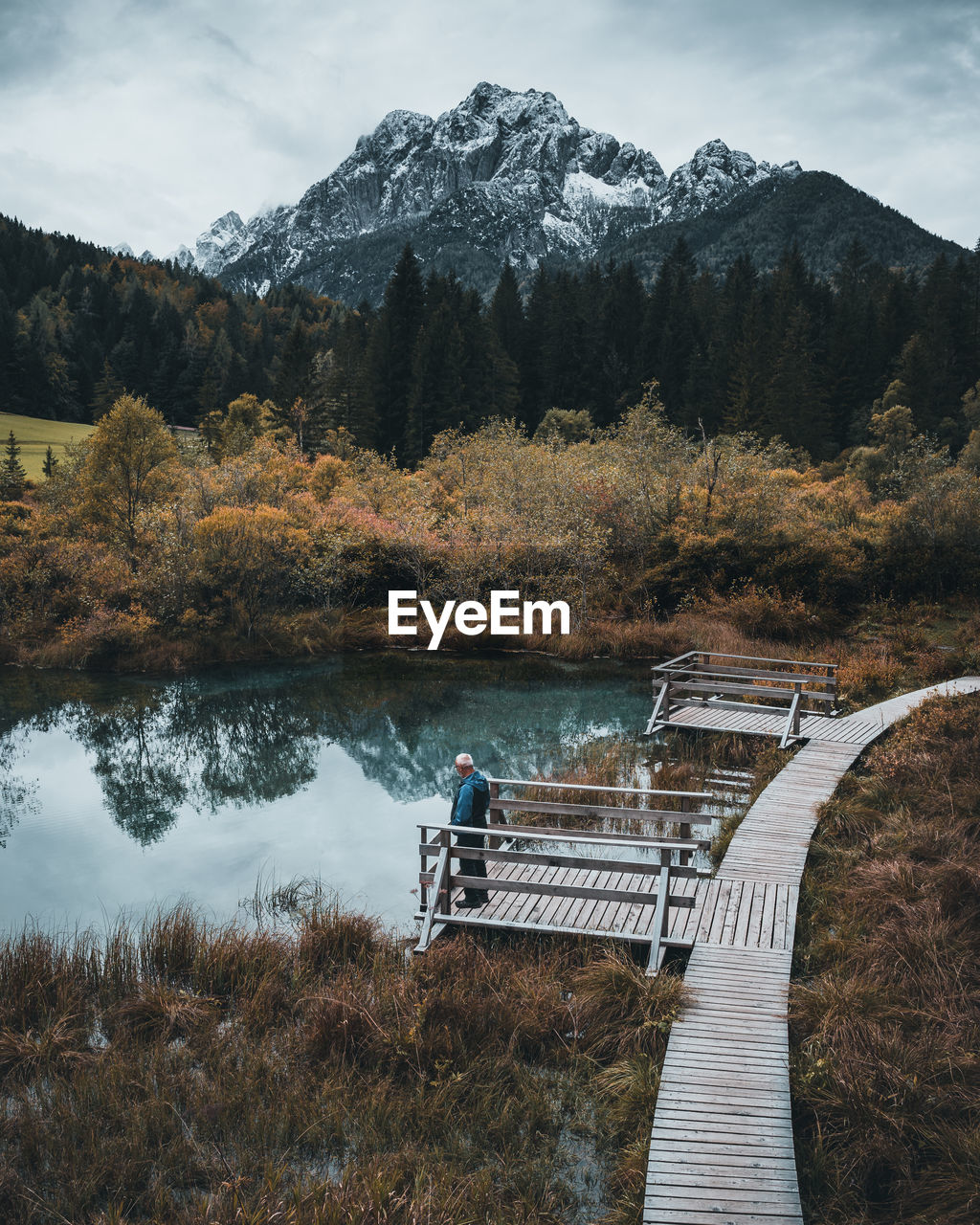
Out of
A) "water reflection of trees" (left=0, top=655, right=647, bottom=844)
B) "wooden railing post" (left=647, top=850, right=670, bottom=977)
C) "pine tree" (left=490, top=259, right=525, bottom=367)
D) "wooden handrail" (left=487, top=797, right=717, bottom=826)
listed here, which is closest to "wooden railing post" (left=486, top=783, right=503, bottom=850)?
"wooden handrail" (left=487, top=797, right=717, bottom=826)

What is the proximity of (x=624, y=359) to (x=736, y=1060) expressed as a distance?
65666 millimetres

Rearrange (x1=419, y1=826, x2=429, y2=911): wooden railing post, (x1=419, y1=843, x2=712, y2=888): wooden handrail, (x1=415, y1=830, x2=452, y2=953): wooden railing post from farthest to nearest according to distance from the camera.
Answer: (x1=419, y1=826, x2=429, y2=911): wooden railing post < (x1=415, y1=830, x2=452, y2=953): wooden railing post < (x1=419, y1=843, x2=712, y2=888): wooden handrail

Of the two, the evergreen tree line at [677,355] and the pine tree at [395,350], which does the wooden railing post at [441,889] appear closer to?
the evergreen tree line at [677,355]

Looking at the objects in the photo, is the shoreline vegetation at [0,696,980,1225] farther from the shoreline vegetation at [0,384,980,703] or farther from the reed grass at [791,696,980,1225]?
the shoreline vegetation at [0,384,980,703]

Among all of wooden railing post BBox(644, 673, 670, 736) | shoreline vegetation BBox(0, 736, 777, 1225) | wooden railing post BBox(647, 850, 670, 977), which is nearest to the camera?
shoreline vegetation BBox(0, 736, 777, 1225)

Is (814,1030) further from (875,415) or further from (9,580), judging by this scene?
(875,415)

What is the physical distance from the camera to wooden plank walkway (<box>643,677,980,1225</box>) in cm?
488

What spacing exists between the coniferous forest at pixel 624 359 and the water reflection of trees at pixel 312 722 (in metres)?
33.9

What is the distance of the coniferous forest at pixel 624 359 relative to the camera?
Result: 177ft

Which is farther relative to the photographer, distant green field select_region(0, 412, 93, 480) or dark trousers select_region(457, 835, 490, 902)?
distant green field select_region(0, 412, 93, 480)

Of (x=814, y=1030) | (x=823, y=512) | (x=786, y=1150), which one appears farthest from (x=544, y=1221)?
(x=823, y=512)

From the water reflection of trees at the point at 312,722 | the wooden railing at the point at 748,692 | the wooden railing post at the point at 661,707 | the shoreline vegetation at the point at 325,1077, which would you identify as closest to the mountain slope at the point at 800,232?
the water reflection of trees at the point at 312,722

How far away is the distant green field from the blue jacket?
53.7 meters

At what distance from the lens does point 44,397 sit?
8475cm
